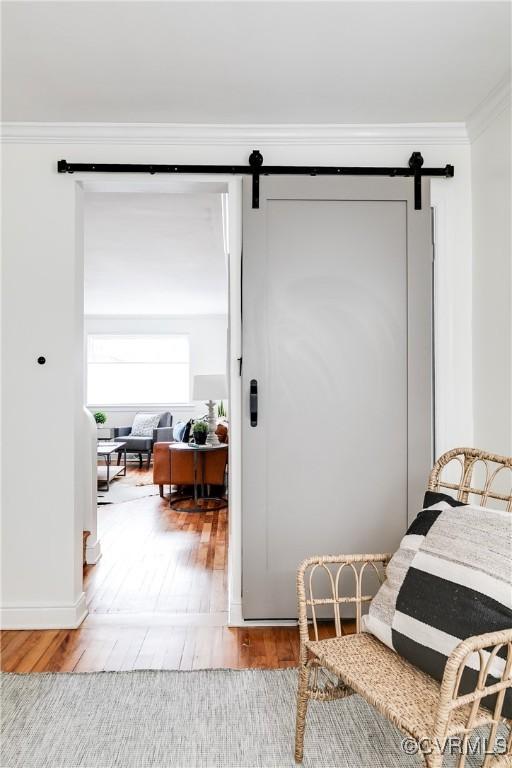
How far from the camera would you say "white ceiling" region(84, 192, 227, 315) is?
4113 mm

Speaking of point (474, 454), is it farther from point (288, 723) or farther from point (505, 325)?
point (288, 723)

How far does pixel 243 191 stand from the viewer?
2799 mm

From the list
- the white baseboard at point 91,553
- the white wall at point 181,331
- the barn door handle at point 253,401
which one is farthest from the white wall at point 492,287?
the white wall at point 181,331

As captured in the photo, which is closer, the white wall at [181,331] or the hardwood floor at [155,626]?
the hardwood floor at [155,626]

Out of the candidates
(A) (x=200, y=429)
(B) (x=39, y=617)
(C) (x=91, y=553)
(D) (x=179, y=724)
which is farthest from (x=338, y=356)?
(A) (x=200, y=429)

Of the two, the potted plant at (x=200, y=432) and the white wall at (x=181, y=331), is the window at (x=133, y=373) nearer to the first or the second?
the white wall at (x=181, y=331)

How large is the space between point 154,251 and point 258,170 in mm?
2812

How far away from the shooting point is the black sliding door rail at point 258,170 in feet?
9.09

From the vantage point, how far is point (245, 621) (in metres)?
2.79

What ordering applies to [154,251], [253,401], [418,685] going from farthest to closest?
[154,251]
[253,401]
[418,685]

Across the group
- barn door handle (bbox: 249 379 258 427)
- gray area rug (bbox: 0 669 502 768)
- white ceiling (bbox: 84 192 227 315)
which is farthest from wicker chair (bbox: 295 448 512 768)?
white ceiling (bbox: 84 192 227 315)

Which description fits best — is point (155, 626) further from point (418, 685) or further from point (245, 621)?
point (418, 685)

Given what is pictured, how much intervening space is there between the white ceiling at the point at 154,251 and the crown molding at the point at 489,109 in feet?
5.63

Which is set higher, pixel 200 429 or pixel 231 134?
pixel 231 134
